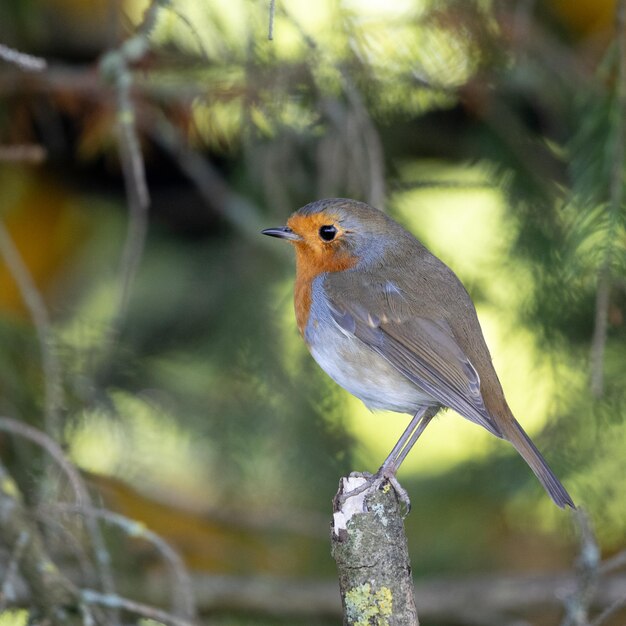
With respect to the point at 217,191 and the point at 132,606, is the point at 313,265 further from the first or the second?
the point at 132,606

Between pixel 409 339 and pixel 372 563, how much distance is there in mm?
891

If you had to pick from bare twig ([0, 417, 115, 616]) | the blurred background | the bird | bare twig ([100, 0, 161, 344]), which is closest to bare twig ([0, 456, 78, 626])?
bare twig ([0, 417, 115, 616])

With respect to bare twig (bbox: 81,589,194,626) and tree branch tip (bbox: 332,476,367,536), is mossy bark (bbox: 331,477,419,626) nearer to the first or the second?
tree branch tip (bbox: 332,476,367,536)

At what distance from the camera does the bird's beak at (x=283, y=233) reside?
3.05 metres

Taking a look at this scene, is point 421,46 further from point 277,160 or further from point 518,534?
point 518,534

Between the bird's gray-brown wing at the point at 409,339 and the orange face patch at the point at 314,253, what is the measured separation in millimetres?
52

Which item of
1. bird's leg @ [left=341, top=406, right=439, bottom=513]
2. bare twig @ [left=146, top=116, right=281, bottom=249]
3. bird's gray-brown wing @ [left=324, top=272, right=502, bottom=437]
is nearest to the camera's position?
bird's leg @ [left=341, top=406, right=439, bottom=513]

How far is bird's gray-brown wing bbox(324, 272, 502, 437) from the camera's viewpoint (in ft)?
8.93

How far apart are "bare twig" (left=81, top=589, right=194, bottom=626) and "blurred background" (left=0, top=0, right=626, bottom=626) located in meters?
0.49

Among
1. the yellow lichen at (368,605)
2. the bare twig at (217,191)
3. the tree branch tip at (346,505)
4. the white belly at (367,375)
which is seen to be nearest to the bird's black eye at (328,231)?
the white belly at (367,375)

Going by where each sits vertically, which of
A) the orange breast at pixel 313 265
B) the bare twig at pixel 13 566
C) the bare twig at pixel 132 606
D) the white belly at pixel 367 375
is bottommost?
the bare twig at pixel 132 606

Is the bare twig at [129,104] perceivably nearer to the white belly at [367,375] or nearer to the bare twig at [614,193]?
the white belly at [367,375]

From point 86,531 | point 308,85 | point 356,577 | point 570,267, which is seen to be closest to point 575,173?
point 570,267

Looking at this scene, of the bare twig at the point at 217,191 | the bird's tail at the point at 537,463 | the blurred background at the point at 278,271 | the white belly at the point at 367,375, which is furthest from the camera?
the bare twig at the point at 217,191
